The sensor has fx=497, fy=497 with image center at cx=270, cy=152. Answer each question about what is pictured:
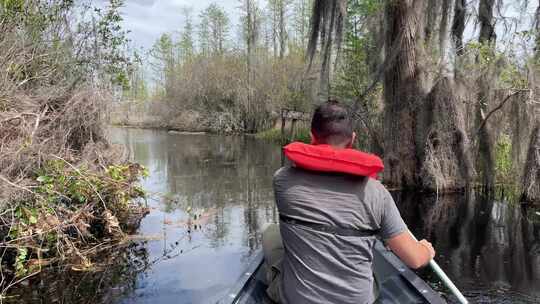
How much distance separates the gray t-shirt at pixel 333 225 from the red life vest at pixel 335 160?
88 mm

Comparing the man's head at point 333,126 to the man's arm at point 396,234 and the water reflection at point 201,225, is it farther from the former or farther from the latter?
the water reflection at point 201,225

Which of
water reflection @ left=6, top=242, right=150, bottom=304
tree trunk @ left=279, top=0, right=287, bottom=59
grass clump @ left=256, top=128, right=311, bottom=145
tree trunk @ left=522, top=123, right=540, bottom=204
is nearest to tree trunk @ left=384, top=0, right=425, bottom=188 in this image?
tree trunk @ left=522, top=123, right=540, bottom=204

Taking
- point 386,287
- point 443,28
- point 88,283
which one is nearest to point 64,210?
point 88,283

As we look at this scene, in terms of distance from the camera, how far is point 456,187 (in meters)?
11.6

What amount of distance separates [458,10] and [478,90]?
13.8 feet

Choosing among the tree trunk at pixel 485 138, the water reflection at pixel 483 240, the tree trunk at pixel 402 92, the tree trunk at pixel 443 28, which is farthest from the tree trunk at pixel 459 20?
the water reflection at pixel 483 240

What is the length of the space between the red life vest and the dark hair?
97 mm

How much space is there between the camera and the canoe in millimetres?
3516

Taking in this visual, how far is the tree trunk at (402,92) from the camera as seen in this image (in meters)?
11.3

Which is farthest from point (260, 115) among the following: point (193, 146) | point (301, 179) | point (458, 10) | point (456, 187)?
point (301, 179)

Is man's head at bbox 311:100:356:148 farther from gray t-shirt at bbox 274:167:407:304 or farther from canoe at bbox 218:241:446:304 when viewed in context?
canoe at bbox 218:241:446:304

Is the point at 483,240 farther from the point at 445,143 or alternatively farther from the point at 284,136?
the point at 284,136

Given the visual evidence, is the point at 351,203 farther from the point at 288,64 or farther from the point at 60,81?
the point at 288,64

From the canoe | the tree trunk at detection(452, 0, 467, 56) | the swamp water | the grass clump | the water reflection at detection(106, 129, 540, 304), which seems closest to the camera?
the canoe
